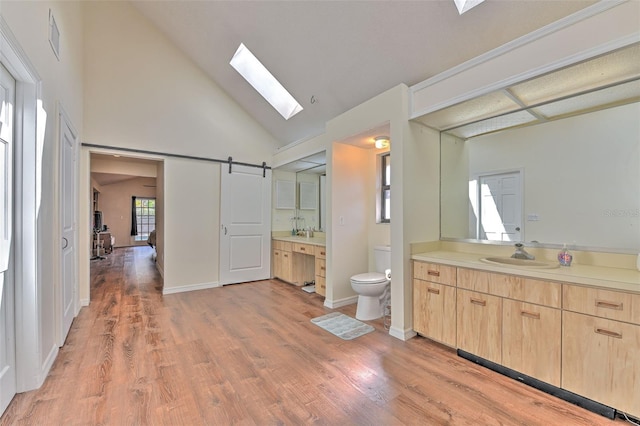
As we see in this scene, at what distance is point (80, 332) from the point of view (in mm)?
2615

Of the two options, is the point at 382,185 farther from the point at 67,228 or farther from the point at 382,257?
→ the point at 67,228

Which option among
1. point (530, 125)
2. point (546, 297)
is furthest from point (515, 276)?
point (530, 125)

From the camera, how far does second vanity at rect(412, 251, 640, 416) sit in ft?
4.79

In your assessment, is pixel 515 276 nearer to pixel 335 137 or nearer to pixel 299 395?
pixel 299 395

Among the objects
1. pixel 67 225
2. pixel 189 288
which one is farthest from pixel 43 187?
pixel 189 288

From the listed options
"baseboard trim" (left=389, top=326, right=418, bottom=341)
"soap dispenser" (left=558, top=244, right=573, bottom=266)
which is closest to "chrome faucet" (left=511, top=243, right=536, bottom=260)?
"soap dispenser" (left=558, top=244, right=573, bottom=266)

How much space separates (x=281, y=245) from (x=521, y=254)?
3340 millimetres

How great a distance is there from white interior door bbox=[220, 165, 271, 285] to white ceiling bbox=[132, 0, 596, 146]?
1.17m

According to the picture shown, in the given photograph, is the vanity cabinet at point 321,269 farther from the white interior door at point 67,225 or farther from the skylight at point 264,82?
the white interior door at point 67,225

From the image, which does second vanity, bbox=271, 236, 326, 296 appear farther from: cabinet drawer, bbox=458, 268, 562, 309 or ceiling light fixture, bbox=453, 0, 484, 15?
ceiling light fixture, bbox=453, 0, 484, 15

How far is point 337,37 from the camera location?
2775 mm

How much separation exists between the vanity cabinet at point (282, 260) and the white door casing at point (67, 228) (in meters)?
2.60

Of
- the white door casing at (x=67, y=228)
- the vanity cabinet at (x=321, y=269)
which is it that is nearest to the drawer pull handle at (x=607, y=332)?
the vanity cabinet at (x=321, y=269)

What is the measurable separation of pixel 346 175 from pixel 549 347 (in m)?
2.43
